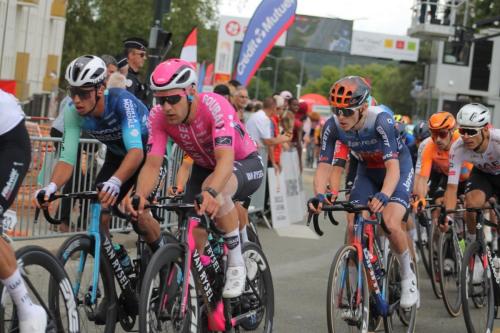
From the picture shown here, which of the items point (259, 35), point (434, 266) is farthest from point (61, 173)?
point (259, 35)

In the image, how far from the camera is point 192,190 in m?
7.18

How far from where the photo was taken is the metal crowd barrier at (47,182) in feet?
33.2

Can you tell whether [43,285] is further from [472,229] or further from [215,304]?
[472,229]

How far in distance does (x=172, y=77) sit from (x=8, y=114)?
1198mm

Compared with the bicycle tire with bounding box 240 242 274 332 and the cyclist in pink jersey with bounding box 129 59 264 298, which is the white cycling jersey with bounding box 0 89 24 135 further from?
the bicycle tire with bounding box 240 242 274 332

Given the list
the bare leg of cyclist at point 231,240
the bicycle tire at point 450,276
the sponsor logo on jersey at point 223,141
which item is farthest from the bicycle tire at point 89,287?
the bicycle tire at point 450,276

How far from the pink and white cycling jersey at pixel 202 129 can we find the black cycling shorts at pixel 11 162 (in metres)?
1.22

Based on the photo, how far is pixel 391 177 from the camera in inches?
294

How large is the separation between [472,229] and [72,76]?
4149mm

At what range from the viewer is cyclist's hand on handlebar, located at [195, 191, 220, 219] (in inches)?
229

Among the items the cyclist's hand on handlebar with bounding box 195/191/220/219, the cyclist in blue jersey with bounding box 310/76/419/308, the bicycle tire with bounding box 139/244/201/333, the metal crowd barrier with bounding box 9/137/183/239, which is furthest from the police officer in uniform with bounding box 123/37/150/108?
the cyclist's hand on handlebar with bounding box 195/191/220/219

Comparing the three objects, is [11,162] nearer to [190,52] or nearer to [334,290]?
[334,290]

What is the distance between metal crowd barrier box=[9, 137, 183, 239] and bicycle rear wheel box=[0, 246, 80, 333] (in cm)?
406

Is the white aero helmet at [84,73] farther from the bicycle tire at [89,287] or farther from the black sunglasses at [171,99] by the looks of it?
the bicycle tire at [89,287]
